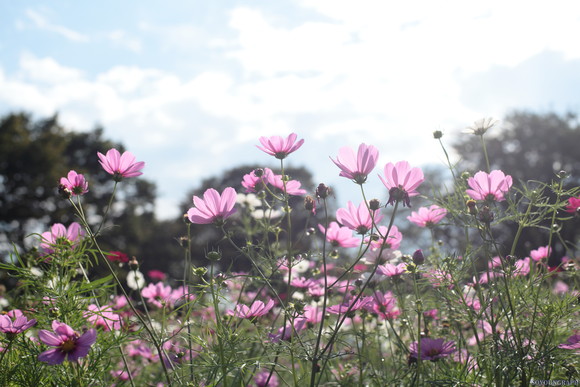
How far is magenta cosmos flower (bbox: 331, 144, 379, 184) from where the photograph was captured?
4.24 feet

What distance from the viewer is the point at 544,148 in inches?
674

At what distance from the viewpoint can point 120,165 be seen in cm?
148

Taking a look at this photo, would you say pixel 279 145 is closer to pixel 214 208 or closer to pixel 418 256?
pixel 214 208

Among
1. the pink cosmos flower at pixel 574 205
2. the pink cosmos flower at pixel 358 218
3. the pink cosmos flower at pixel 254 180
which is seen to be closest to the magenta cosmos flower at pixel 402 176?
the pink cosmos flower at pixel 358 218

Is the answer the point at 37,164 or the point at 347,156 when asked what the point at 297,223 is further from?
the point at 347,156

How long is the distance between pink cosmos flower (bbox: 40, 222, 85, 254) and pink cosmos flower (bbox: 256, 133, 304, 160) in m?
0.69

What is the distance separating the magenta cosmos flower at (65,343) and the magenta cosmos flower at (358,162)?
2.43 feet

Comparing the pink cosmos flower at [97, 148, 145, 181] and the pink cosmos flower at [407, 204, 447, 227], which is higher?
the pink cosmos flower at [407, 204, 447, 227]

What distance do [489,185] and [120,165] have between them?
3.54 feet

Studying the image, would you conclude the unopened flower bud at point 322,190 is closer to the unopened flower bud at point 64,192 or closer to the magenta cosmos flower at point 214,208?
the magenta cosmos flower at point 214,208

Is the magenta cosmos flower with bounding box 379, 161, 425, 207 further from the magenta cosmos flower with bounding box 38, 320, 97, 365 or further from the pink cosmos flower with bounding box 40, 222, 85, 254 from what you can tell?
the pink cosmos flower with bounding box 40, 222, 85, 254

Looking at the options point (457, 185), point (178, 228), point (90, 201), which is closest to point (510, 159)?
point (178, 228)

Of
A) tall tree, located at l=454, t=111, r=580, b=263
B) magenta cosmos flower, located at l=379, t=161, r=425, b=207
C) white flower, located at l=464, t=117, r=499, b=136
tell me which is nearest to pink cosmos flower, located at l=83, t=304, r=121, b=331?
magenta cosmos flower, located at l=379, t=161, r=425, b=207

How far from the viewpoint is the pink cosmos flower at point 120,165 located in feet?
4.77
